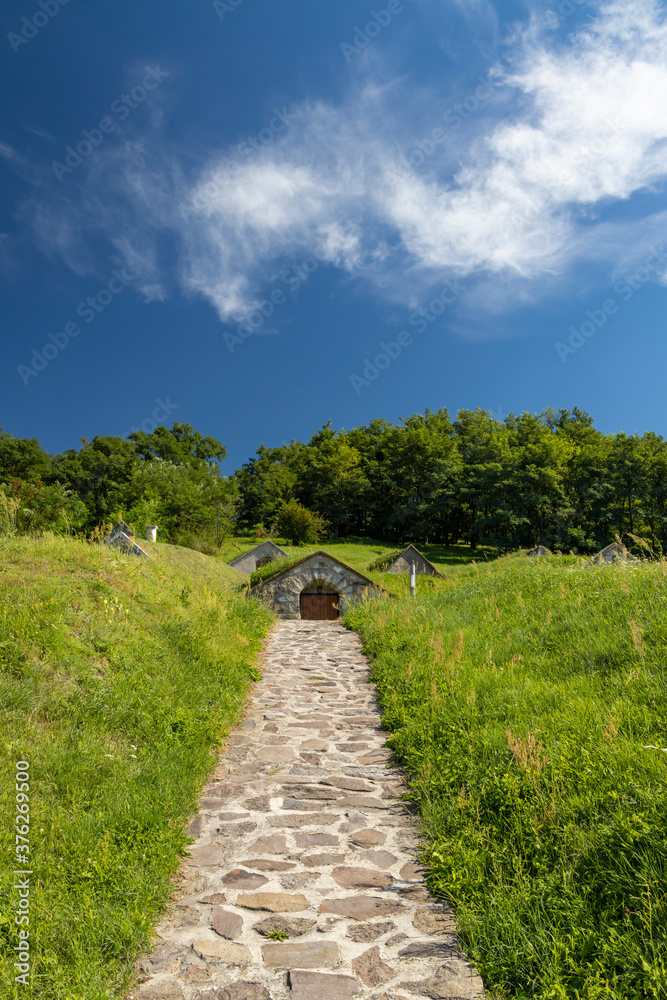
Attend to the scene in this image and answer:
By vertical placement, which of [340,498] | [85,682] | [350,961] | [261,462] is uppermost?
[261,462]

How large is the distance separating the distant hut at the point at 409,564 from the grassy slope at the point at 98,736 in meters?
11.5

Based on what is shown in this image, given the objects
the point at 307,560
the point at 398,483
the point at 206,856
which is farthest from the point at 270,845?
the point at 398,483

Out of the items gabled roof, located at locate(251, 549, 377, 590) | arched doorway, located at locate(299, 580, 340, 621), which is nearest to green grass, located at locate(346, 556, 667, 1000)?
gabled roof, located at locate(251, 549, 377, 590)

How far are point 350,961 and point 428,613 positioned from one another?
7280mm

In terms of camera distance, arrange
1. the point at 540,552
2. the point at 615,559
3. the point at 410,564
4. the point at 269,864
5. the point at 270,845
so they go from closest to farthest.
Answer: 1. the point at 269,864
2. the point at 270,845
3. the point at 615,559
4. the point at 410,564
5. the point at 540,552

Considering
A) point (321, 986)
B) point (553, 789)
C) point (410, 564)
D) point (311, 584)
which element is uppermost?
point (410, 564)

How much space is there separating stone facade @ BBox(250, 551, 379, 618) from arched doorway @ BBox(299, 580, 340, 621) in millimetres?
34

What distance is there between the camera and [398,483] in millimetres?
63906

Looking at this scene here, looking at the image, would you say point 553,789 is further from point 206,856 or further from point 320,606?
point 320,606

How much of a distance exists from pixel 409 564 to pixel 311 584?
13.9 feet

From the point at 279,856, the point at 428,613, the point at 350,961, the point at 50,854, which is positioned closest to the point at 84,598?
the point at 50,854

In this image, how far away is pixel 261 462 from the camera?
247 feet

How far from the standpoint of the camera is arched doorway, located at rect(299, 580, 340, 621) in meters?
17.3

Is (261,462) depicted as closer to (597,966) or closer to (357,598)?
(357,598)
